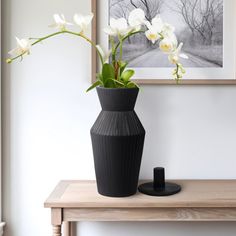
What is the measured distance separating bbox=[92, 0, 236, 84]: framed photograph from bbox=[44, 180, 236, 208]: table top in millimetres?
474

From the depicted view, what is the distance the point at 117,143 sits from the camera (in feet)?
4.85

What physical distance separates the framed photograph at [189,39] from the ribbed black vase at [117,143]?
11.0 inches

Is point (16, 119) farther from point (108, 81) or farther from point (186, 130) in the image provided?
point (186, 130)

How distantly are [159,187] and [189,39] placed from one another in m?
0.65

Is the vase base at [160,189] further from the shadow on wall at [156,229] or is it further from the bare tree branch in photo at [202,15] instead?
the bare tree branch in photo at [202,15]

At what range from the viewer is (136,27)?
5.00ft

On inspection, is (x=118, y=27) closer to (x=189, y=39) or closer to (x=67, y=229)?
(x=189, y=39)

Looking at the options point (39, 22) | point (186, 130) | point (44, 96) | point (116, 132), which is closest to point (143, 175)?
point (186, 130)

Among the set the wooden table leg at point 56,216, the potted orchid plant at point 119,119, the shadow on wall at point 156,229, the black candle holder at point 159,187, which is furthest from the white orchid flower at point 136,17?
the shadow on wall at point 156,229

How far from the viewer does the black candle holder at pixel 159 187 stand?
156 cm

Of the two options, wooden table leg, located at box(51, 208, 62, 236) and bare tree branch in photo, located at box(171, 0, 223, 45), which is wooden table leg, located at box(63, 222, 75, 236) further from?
bare tree branch in photo, located at box(171, 0, 223, 45)

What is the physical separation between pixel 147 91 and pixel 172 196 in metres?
0.49

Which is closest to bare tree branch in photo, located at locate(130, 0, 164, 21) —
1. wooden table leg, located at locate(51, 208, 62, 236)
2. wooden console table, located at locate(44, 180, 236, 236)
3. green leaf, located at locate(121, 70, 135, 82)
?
green leaf, located at locate(121, 70, 135, 82)

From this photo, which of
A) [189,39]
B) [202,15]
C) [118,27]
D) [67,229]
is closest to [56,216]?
[67,229]
